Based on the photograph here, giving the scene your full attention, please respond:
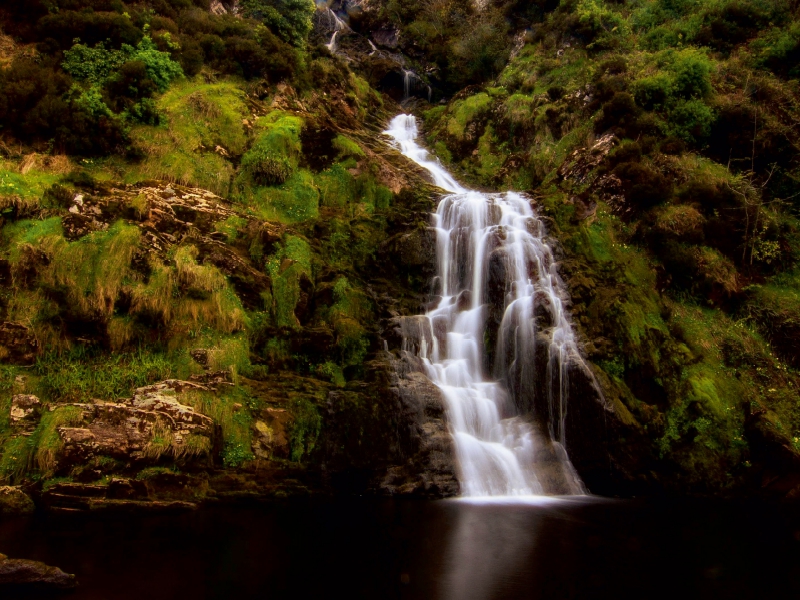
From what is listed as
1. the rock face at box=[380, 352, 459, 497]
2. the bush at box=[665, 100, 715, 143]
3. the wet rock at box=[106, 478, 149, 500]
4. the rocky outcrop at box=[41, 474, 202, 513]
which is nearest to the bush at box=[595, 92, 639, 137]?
the bush at box=[665, 100, 715, 143]

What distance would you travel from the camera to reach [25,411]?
381 inches

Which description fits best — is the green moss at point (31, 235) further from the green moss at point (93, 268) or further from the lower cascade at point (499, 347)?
the lower cascade at point (499, 347)

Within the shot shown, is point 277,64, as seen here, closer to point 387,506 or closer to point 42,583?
point 387,506

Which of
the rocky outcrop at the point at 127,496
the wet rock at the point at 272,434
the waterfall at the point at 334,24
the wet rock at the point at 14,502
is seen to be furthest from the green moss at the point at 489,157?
the wet rock at the point at 14,502

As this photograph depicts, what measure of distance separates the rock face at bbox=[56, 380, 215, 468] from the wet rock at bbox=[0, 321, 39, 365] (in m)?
1.87

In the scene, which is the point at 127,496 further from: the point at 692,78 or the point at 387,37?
the point at 387,37

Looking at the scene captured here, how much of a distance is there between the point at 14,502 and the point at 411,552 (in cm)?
710

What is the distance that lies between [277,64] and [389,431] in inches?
718

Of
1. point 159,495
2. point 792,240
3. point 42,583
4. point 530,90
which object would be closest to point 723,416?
Result: point 792,240

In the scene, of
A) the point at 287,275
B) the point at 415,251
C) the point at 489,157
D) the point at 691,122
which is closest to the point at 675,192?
the point at 691,122

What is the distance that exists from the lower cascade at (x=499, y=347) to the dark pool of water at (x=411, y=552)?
189 centimetres

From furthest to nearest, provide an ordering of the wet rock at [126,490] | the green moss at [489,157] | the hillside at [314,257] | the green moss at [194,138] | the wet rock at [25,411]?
the green moss at [489,157], the green moss at [194,138], the hillside at [314,257], the wet rock at [25,411], the wet rock at [126,490]

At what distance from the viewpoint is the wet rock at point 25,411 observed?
9500mm

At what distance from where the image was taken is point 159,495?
9430mm
